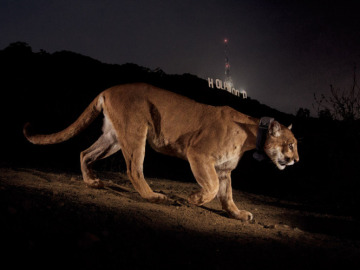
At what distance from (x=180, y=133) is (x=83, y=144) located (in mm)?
9094

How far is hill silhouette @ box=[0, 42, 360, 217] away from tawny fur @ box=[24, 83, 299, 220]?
3.58 metres

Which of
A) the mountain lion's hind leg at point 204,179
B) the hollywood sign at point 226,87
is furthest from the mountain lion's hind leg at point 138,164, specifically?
the hollywood sign at point 226,87

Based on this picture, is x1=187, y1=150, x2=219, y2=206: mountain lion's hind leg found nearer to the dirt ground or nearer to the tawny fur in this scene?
the tawny fur

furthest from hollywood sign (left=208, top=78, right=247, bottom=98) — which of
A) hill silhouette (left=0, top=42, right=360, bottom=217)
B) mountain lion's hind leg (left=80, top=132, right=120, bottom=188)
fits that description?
mountain lion's hind leg (left=80, top=132, right=120, bottom=188)

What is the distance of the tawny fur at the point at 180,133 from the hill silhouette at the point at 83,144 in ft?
11.8

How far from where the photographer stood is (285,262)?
8.43 ft

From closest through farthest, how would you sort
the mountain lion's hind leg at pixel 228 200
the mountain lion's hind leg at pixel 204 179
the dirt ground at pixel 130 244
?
the dirt ground at pixel 130 244
the mountain lion's hind leg at pixel 204 179
the mountain lion's hind leg at pixel 228 200

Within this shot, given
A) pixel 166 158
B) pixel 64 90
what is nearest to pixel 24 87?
pixel 64 90

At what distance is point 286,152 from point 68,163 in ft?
29.3

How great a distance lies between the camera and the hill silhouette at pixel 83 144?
9.55 meters

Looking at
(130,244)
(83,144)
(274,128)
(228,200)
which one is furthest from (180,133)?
(83,144)

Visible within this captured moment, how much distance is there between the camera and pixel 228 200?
4.80 meters

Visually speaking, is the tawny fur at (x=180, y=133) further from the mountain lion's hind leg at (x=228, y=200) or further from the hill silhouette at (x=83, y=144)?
the hill silhouette at (x=83, y=144)

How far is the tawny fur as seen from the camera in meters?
4.53
